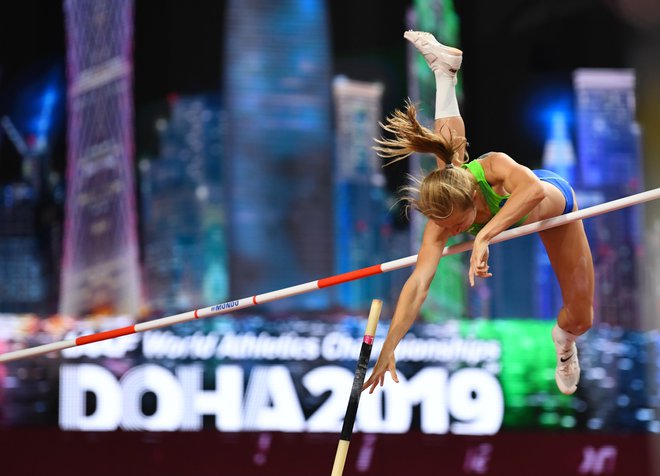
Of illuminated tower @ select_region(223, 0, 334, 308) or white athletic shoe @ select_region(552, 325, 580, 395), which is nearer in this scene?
white athletic shoe @ select_region(552, 325, 580, 395)

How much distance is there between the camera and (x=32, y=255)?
6.28 metres

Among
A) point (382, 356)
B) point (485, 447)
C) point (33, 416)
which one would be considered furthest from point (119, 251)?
point (382, 356)

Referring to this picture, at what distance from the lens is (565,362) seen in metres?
4.36

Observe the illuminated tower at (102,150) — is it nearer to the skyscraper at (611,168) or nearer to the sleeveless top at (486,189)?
the skyscraper at (611,168)

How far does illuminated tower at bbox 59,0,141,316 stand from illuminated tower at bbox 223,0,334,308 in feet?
2.24

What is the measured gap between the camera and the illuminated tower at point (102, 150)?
20.9 ft

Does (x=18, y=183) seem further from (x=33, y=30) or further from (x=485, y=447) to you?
(x=485, y=447)

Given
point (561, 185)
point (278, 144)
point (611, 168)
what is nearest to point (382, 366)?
point (561, 185)

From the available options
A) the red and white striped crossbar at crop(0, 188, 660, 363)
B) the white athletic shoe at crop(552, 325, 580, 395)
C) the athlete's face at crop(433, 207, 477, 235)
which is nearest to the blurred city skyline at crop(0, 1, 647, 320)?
the red and white striped crossbar at crop(0, 188, 660, 363)

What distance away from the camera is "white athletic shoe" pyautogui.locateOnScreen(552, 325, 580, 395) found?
4.29 m

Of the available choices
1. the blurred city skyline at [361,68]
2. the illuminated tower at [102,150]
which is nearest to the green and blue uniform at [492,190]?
the blurred city skyline at [361,68]

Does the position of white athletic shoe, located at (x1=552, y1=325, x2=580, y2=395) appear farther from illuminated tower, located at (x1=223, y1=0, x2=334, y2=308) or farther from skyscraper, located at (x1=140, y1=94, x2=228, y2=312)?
skyscraper, located at (x1=140, y1=94, x2=228, y2=312)

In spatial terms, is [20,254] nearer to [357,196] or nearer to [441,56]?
[357,196]

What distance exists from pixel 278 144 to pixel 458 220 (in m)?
3.20
